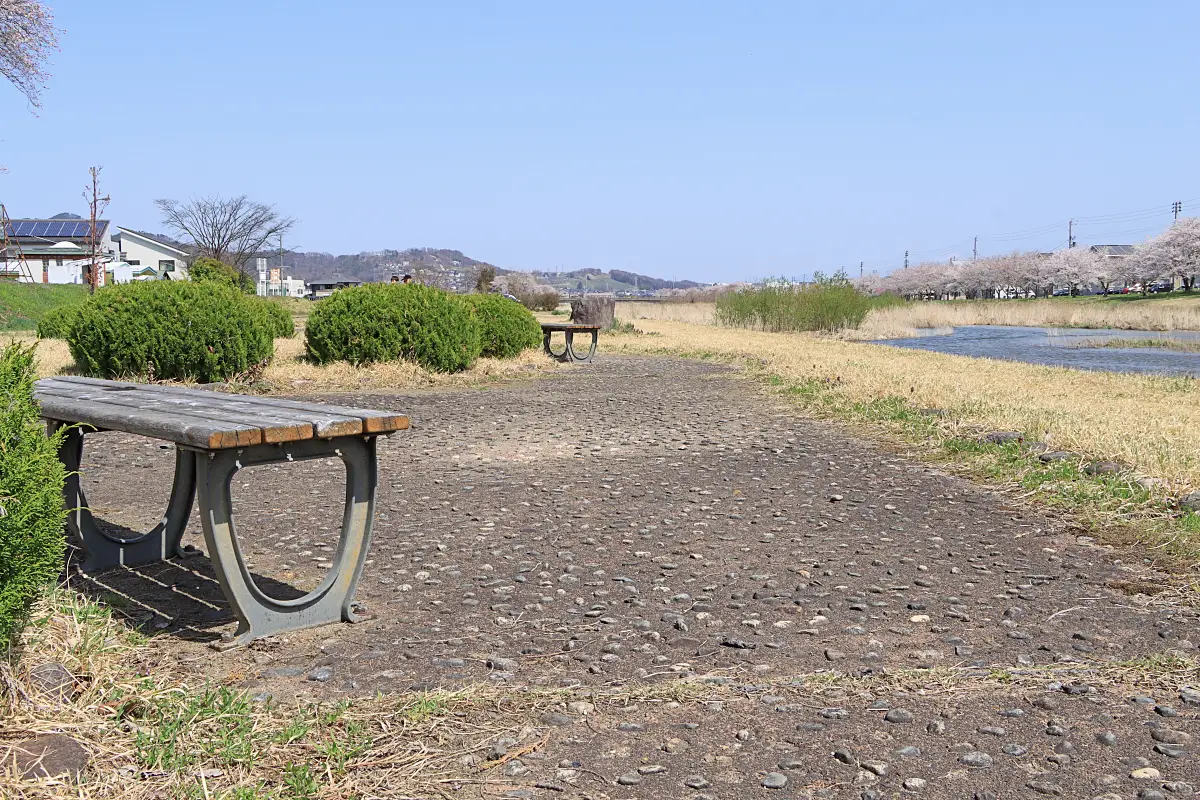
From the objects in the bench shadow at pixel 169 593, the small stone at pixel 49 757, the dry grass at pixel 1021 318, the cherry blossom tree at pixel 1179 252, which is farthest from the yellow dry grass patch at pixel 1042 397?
the cherry blossom tree at pixel 1179 252

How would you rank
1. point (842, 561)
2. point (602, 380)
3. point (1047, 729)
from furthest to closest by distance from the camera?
point (602, 380), point (842, 561), point (1047, 729)

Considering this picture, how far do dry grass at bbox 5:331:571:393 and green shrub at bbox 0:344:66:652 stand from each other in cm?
811

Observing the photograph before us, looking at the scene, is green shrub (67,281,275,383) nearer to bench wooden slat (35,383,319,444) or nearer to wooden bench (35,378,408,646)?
bench wooden slat (35,383,319,444)

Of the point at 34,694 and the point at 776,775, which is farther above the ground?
the point at 34,694

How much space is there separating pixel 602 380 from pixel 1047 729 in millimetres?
10462

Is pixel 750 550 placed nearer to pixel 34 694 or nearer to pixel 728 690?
pixel 728 690

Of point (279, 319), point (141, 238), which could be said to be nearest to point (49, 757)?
point (279, 319)

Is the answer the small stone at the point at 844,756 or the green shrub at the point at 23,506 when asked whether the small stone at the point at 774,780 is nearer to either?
the small stone at the point at 844,756

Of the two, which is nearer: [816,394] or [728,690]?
[728,690]

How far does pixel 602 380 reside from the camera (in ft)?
42.8

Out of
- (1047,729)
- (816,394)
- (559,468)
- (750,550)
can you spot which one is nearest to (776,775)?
(1047,729)

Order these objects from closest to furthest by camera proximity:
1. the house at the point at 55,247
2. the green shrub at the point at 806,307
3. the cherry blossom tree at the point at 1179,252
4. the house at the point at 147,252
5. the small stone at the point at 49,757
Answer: the small stone at the point at 49,757
the green shrub at the point at 806,307
the house at the point at 55,247
the cherry blossom tree at the point at 1179,252
the house at the point at 147,252

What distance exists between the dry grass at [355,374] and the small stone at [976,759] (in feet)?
30.0

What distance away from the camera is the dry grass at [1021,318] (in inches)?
1303
